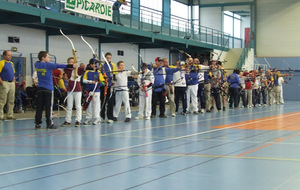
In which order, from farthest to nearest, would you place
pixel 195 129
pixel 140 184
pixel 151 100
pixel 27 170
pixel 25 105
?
pixel 25 105 → pixel 151 100 → pixel 195 129 → pixel 27 170 → pixel 140 184

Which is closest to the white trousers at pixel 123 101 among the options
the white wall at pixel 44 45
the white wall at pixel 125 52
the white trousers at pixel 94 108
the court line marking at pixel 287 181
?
the white trousers at pixel 94 108

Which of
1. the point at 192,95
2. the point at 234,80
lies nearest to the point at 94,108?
the point at 192,95

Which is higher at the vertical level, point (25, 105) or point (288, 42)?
point (288, 42)

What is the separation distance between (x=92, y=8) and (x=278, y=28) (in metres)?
22.5

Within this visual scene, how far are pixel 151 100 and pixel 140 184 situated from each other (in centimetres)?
1167

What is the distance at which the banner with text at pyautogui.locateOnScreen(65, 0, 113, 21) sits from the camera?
67.6ft

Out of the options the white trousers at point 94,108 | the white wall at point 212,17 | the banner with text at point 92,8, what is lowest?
the white trousers at point 94,108

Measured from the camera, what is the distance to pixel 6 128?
42.9ft

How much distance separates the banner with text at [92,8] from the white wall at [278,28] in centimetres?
2071

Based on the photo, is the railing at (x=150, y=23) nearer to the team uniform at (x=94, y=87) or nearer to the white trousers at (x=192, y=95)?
the white trousers at (x=192, y=95)

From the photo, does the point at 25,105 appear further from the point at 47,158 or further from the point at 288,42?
the point at 288,42

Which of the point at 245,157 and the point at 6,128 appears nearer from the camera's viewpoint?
the point at 245,157

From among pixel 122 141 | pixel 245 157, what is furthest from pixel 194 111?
pixel 245 157

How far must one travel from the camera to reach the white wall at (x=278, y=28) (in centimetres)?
3947
